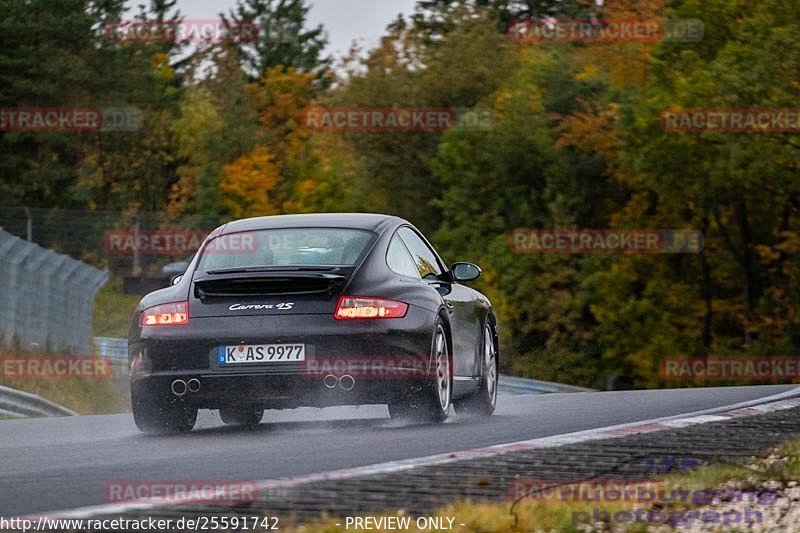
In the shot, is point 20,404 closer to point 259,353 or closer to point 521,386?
point 259,353

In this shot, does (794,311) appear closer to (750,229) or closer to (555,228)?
(750,229)

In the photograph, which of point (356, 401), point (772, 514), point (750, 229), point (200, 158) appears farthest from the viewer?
point (200, 158)

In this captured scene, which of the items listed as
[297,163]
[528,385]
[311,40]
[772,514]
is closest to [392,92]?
[297,163]

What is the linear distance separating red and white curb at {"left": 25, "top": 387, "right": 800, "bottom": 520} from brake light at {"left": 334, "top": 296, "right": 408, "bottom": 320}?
192cm

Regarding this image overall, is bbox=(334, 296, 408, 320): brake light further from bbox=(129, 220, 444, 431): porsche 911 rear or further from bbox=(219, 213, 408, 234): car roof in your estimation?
bbox=(219, 213, 408, 234): car roof

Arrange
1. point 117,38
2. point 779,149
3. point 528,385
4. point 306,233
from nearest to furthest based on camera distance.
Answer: point 306,233 → point 528,385 → point 779,149 → point 117,38

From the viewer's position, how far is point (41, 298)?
25.3 meters

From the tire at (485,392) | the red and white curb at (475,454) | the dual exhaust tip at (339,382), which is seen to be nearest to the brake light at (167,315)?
the dual exhaust tip at (339,382)

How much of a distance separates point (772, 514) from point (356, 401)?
14.8 feet

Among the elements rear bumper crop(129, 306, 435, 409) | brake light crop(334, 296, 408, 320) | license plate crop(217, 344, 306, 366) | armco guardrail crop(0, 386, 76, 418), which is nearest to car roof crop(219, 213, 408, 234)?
brake light crop(334, 296, 408, 320)

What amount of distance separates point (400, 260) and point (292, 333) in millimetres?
1335

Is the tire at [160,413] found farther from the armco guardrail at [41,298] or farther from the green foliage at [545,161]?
the green foliage at [545,161]

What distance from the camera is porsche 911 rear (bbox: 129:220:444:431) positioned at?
10703 millimetres

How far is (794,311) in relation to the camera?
50.8 m
